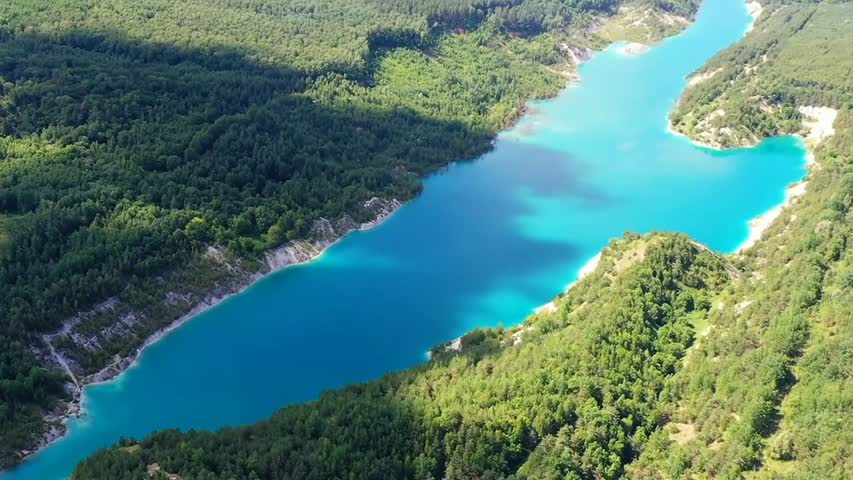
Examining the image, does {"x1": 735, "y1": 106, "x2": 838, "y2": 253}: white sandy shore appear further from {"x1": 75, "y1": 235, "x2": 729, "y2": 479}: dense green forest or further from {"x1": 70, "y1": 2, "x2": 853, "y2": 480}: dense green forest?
{"x1": 75, "y1": 235, "x2": 729, "y2": 479}: dense green forest

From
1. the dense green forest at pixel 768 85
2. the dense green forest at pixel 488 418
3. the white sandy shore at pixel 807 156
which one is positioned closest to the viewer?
the dense green forest at pixel 488 418

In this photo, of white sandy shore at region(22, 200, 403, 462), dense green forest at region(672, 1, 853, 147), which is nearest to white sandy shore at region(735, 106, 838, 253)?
dense green forest at region(672, 1, 853, 147)

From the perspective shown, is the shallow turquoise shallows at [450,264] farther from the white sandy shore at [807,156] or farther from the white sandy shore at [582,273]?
the white sandy shore at [807,156]

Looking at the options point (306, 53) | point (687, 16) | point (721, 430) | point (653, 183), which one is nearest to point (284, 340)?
point (721, 430)

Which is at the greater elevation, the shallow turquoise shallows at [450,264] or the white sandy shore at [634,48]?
the white sandy shore at [634,48]

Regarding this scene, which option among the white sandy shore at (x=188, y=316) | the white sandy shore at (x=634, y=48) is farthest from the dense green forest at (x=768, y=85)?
the white sandy shore at (x=188, y=316)

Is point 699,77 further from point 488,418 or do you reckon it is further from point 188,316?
point 488,418

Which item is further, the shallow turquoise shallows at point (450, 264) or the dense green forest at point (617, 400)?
the shallow turquoise shallows at point (450, 264)
